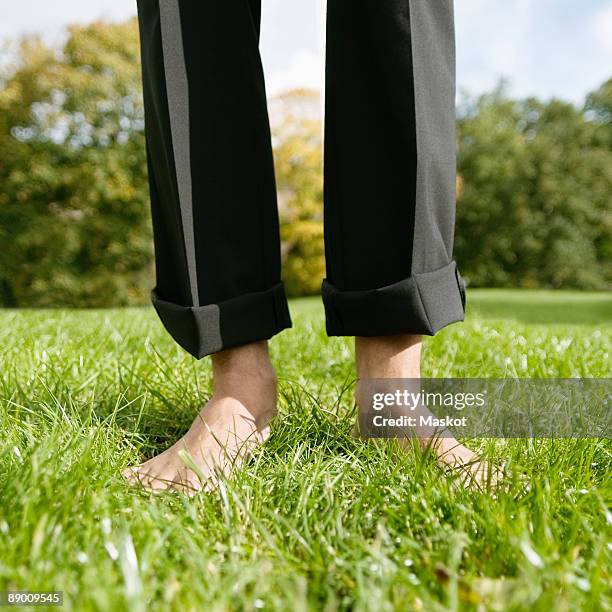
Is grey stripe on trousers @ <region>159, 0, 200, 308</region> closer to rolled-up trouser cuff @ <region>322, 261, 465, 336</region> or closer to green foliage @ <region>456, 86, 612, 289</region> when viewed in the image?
rolled-up trouser cuff @ <region>322, 261, 465, 336</region>

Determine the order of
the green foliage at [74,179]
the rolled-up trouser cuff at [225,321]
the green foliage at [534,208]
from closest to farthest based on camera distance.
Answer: the rolled-up trouser cuff at [225,321] < the green foliage at [74,179] < the green foliage at [534,208]

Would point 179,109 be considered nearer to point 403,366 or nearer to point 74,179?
point 403,366

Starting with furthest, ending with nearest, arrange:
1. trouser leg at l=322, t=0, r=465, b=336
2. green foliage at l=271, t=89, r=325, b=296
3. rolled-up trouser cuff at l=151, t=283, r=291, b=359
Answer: green foliage at l=271, t=89, r=325, b=296, rolled-up trouser cuff at l=151, t=283, r=291, b=359, trouser leg at l=322, t=0, r=465, b=336

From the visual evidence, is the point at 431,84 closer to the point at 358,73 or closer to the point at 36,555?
the point at 358,73

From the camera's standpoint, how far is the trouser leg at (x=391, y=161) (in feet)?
3.02

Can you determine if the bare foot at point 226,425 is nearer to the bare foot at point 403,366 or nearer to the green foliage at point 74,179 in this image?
the bare foot at point 403,366

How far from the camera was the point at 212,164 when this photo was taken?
1.03 metres

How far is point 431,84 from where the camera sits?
945 mm

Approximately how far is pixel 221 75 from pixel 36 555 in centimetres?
74

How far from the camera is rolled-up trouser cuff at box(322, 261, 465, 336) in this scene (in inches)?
37.2

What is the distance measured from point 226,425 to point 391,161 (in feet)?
1.58

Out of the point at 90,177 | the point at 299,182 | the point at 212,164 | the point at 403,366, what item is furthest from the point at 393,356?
the point at 299,182

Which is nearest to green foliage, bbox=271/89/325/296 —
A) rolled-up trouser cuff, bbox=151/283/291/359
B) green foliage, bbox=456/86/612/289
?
green foliage, bbox=456/86/612/289

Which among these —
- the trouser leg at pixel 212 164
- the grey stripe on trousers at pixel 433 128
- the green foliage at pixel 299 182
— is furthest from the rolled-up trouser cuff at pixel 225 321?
the green foliage at pixel 299 182
